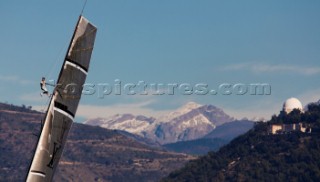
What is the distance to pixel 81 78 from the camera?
38250 mm

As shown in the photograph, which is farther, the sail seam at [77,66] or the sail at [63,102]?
the sail seam at [77,66]

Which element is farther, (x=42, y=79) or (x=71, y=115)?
(x=71, y=115)

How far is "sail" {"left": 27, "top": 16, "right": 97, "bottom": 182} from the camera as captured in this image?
119 ft

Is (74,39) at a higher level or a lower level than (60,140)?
higher

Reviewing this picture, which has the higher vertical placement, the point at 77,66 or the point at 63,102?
the point at 77,66

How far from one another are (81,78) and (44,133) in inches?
131

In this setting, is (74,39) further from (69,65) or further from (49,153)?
(49,153)

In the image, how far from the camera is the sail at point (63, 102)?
119 ft

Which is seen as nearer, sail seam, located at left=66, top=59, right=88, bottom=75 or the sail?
the sail

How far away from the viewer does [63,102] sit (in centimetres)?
3741

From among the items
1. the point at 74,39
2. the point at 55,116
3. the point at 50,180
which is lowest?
the point at 50,180

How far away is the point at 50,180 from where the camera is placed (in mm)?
37344

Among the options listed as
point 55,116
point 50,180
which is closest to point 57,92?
point 55,116

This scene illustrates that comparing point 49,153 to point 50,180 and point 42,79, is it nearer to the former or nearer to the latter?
point 50,180
